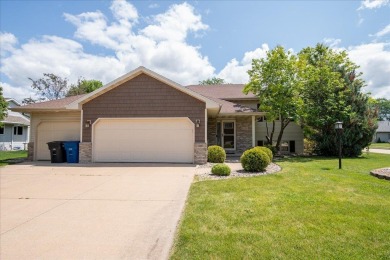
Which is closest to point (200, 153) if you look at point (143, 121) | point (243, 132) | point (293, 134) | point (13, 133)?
point (143, 121)

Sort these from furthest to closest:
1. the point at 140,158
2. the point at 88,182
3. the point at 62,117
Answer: the point at 62,117
the point at 140,158
the point at 88,182

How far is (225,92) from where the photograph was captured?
2083cm

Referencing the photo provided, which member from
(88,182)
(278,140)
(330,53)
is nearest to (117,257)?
(88,182)

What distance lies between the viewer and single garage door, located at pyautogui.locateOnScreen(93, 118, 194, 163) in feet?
42.2

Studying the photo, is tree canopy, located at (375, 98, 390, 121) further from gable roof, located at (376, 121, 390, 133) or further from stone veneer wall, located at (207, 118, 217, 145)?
stone veneer wall, located at (207, 118, 217, 145)

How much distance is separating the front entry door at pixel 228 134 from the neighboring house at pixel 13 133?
2375cm

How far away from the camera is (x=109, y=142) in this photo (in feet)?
43.1

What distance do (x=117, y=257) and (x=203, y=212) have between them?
2.03m

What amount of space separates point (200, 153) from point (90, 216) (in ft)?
26.5

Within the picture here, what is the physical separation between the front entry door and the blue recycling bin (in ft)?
30.7

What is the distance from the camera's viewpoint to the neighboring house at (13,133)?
2692 centimetres

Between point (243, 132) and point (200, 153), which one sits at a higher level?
point (243, 132)

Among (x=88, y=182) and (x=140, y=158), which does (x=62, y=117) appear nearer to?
(x=140, y=158)

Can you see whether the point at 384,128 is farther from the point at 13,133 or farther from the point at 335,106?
the point at 13,133
